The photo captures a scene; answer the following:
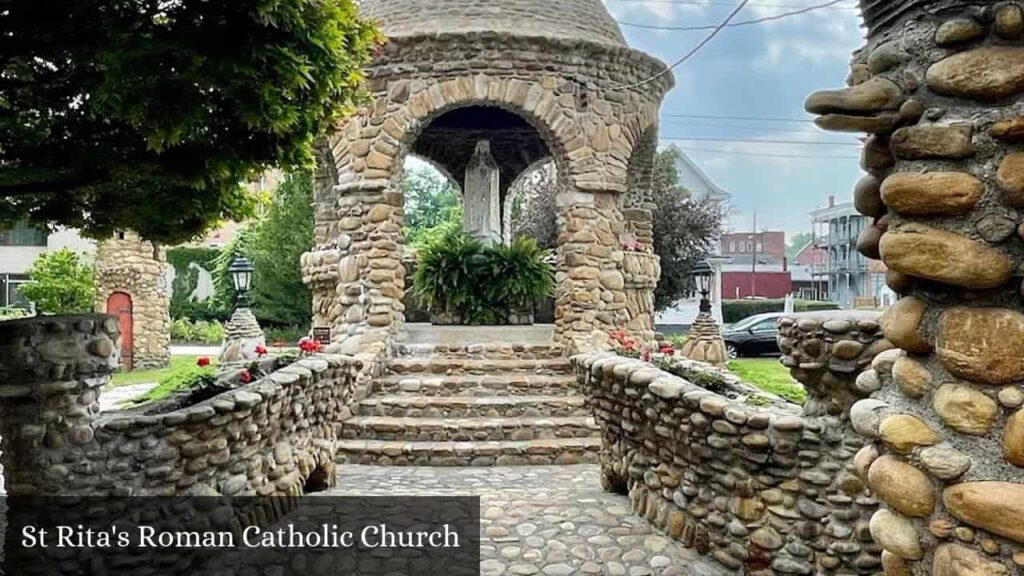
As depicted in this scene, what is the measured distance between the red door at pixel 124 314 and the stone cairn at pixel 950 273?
1830cm

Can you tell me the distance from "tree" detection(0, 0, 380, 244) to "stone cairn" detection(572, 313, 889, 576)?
109 inches

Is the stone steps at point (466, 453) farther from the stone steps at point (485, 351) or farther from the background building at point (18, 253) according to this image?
the background building at point (18, 253)

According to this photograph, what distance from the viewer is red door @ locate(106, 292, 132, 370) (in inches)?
682

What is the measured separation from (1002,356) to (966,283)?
16cm

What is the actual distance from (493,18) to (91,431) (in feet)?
25.0

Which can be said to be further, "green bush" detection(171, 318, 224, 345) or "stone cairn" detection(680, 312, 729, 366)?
"green bush" detection(171, 318, 224, 345)

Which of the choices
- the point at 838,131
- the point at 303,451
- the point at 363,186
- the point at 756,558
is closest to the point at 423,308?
the point at 363,186

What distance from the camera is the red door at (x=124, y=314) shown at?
1733 centimetres

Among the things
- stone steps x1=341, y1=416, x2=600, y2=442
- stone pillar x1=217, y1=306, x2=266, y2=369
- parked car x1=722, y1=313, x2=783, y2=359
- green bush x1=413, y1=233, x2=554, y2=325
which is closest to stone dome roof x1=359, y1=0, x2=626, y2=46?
green bush x1=413, y1=233, x2=554, y2=325

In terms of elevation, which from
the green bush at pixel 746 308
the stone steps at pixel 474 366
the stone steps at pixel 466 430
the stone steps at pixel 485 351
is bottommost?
the stone steps at pixel 466 430

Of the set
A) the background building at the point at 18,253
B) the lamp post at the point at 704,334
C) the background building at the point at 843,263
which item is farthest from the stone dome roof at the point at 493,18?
the background building at the point at 843,263

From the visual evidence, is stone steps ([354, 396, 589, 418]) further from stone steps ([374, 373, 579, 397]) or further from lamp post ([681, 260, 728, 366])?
lamp post ([681, 260, 728, 366])

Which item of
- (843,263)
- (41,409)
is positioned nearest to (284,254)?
(41,409)

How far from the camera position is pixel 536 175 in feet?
77.4
